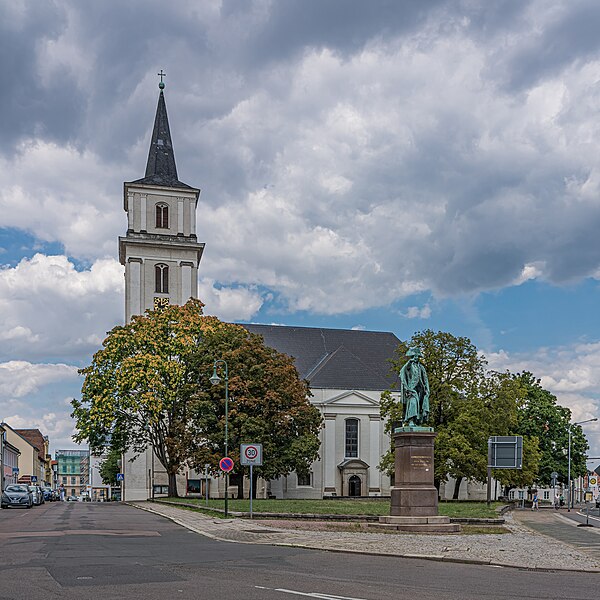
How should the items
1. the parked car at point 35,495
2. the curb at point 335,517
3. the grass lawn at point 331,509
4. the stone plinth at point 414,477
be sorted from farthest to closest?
the parked car at point 35,495
the grass lawn at point 331,509
the curb at point 335,517
the stone plinth at point 414,477

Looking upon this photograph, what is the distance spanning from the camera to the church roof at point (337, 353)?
242 feet

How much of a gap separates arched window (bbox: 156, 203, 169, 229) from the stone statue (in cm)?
4612

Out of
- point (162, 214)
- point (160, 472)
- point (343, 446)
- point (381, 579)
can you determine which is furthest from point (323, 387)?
point (381, 579)

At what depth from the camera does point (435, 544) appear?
61.6 feet

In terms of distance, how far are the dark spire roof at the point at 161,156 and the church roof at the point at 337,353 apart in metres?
15.6

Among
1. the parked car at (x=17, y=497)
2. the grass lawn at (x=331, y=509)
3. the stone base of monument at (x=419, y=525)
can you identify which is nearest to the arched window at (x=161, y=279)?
the parked car at (x=17, y=497)

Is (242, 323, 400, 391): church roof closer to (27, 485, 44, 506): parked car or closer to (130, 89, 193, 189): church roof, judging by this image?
(130, 89, 193, 189): church roof

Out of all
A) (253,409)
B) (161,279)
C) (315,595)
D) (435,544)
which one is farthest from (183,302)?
(315,595)

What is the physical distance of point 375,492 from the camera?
233 feet

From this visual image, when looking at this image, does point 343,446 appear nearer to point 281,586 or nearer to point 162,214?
point 162,214

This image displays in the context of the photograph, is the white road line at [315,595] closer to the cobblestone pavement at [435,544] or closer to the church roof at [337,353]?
the cobblestone pavement at [435,544]

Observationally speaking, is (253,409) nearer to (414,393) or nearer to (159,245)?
(159,245)

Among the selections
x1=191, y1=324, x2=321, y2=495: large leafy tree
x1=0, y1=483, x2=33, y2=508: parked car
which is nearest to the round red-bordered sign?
x1=0, y1=483, x2=33, y2=508: parked car

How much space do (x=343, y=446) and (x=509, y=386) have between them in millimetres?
21223
